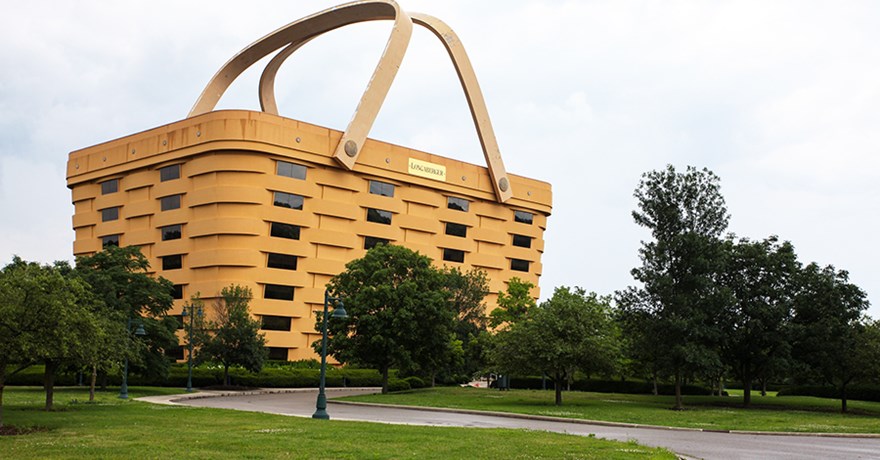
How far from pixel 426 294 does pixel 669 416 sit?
60.7 feet

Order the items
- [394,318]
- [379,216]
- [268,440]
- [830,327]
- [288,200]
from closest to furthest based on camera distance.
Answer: [268,440] → [830,327] → [394,318] → [288,200] → [379,216]

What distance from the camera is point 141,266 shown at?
4859 centimetres

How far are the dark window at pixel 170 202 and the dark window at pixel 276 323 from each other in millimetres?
14465

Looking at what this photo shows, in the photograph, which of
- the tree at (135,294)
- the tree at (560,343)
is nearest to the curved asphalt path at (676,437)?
the tree at (560,343)

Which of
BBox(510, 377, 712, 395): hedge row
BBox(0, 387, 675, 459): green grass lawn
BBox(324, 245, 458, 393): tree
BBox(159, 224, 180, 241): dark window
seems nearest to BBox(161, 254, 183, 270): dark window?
BBox(159, 224, 180, 241): dark window

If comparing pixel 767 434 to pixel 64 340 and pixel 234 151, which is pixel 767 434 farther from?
pixel 234 151

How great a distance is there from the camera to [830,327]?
42.2 metres

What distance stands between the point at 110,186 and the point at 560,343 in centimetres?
6047

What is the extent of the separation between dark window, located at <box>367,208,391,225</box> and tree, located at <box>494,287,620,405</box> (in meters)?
39.8

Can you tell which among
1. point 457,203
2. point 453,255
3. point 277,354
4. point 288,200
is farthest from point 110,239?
point 457,203

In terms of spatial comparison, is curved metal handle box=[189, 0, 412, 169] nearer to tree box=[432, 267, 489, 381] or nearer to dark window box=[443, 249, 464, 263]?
dark window box=[443, 249, 464, 263]

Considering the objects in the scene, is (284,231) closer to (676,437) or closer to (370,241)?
(370,241)

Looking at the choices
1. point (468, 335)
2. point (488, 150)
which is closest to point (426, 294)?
point (468, 335)

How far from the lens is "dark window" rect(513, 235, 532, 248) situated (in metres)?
95.1
